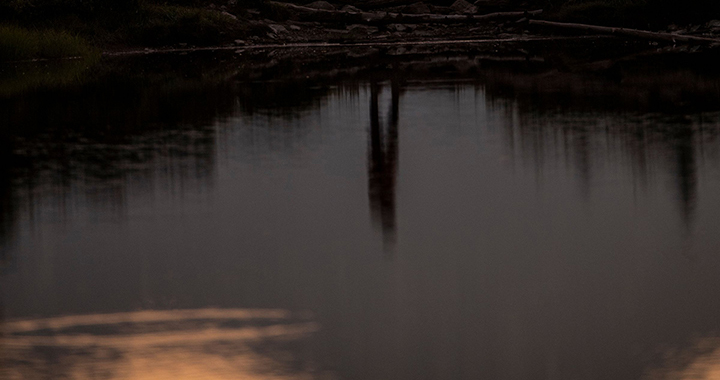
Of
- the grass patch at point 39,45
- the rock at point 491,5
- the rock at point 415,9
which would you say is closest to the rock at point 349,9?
the rock at point 415,9

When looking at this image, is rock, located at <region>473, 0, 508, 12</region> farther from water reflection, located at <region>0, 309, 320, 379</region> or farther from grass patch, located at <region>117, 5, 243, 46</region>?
water reflection, located at <region>0, 309, 320, 379</region>

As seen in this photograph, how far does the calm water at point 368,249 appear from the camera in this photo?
19.0ft

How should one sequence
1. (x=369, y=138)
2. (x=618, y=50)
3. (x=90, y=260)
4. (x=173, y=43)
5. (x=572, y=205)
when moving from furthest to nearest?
(x=173, y=43) < (x=618, y=50) < (x=369, y=138) < (x=572, y=205) < (x=90, y=260)

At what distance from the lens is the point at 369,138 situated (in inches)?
557

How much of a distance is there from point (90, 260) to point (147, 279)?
76 cm

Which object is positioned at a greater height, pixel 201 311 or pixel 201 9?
pixel 201 9

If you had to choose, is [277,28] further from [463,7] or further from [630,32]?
[630,32]

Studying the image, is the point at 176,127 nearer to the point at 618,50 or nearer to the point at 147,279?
the point at 147,279

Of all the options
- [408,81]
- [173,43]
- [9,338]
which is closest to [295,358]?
[9,338]

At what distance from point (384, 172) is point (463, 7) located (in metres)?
33.7

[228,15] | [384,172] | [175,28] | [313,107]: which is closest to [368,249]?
[384,172]

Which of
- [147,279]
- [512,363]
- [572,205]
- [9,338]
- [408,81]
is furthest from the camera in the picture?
[408,81]

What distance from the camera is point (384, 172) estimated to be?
37.2 feet

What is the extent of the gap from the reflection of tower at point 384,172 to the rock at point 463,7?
2654cm
